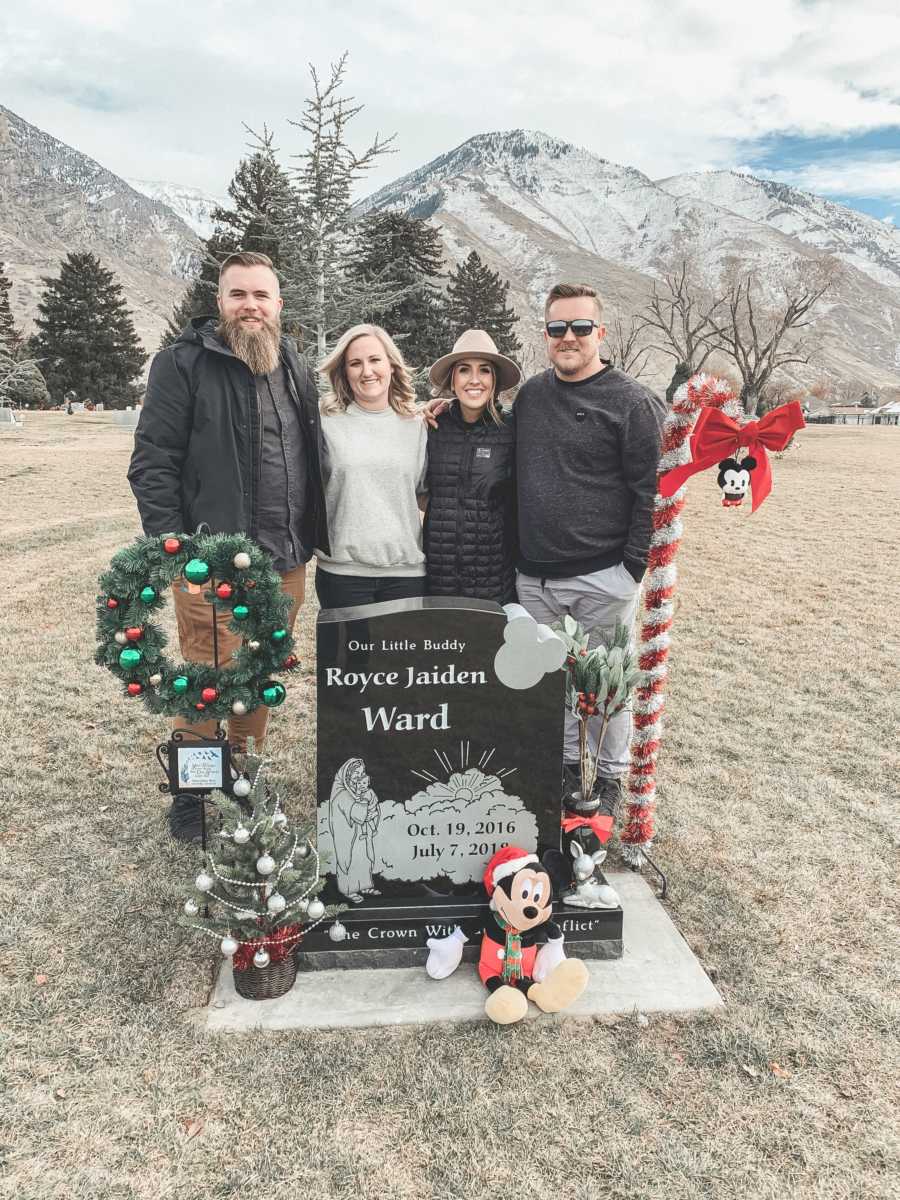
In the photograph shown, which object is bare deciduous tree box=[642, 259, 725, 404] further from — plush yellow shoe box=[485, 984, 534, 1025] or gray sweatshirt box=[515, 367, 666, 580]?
plush yellow shoe box=[485, 984, 534, 1025]

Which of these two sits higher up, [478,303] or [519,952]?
[478,303]

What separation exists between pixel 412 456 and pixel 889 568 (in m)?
9.95

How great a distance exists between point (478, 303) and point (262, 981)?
125 feet

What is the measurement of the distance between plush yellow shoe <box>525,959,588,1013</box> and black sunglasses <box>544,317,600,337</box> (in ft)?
8.69

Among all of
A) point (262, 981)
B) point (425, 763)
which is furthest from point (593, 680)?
point (262, 981)

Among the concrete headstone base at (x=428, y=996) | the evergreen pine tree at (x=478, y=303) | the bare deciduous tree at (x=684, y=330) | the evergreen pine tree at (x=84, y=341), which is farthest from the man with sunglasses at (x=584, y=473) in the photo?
the evergreen pine tree at (x=84, y=341)

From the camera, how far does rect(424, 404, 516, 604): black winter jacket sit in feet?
12.3

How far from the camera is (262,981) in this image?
3020 millimetres

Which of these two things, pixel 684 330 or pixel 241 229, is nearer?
pixel 241 229

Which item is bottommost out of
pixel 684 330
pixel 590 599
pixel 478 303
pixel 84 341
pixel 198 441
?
pixel 590 599

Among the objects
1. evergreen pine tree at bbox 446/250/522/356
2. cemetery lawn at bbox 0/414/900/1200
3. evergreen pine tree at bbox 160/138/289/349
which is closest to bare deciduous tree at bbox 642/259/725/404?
cemetery lawn at bbox 0/414/900/1200

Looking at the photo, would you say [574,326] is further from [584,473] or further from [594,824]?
[594,824]

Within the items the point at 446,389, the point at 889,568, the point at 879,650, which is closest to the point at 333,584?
the point at 446,389

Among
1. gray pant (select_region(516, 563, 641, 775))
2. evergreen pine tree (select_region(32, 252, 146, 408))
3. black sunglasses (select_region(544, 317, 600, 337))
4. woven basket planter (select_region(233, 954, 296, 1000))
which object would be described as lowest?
woven basket planter (select_region(233, 954, 296, 1000))
